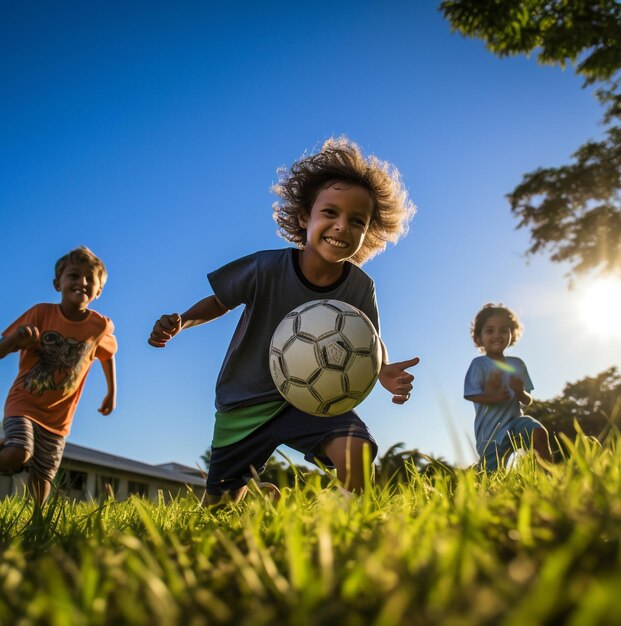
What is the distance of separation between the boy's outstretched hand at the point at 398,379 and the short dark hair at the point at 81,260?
3.91m

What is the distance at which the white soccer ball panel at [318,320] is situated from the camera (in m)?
3.68

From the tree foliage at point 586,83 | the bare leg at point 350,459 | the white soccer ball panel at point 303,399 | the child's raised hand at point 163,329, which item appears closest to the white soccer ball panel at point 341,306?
the white soccer ball panel at point 303,399

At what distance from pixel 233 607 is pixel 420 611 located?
0.39m

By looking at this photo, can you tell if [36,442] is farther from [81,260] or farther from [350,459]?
[350,459]

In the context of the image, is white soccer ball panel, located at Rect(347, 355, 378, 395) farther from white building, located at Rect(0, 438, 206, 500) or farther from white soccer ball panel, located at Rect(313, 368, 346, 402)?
white building, located at Rect(0, 438, 206, 500)

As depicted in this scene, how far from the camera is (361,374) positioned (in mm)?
3707

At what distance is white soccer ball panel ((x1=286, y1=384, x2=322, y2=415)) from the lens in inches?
145

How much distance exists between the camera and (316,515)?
5.89 feet

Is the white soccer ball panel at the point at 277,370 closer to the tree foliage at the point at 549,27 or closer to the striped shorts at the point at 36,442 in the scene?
the striped shorts at the point at 36,442

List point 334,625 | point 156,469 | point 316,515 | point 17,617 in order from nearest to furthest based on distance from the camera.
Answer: point 334,625 → point 17,617 → point 316,515 → point 156,469

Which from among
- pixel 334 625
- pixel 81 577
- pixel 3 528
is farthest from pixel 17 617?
pixel 3 528

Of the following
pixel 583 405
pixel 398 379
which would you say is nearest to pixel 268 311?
pixel 398 379

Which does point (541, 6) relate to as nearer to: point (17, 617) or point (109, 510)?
point (109, 510)

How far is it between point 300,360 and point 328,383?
0.23 metres
